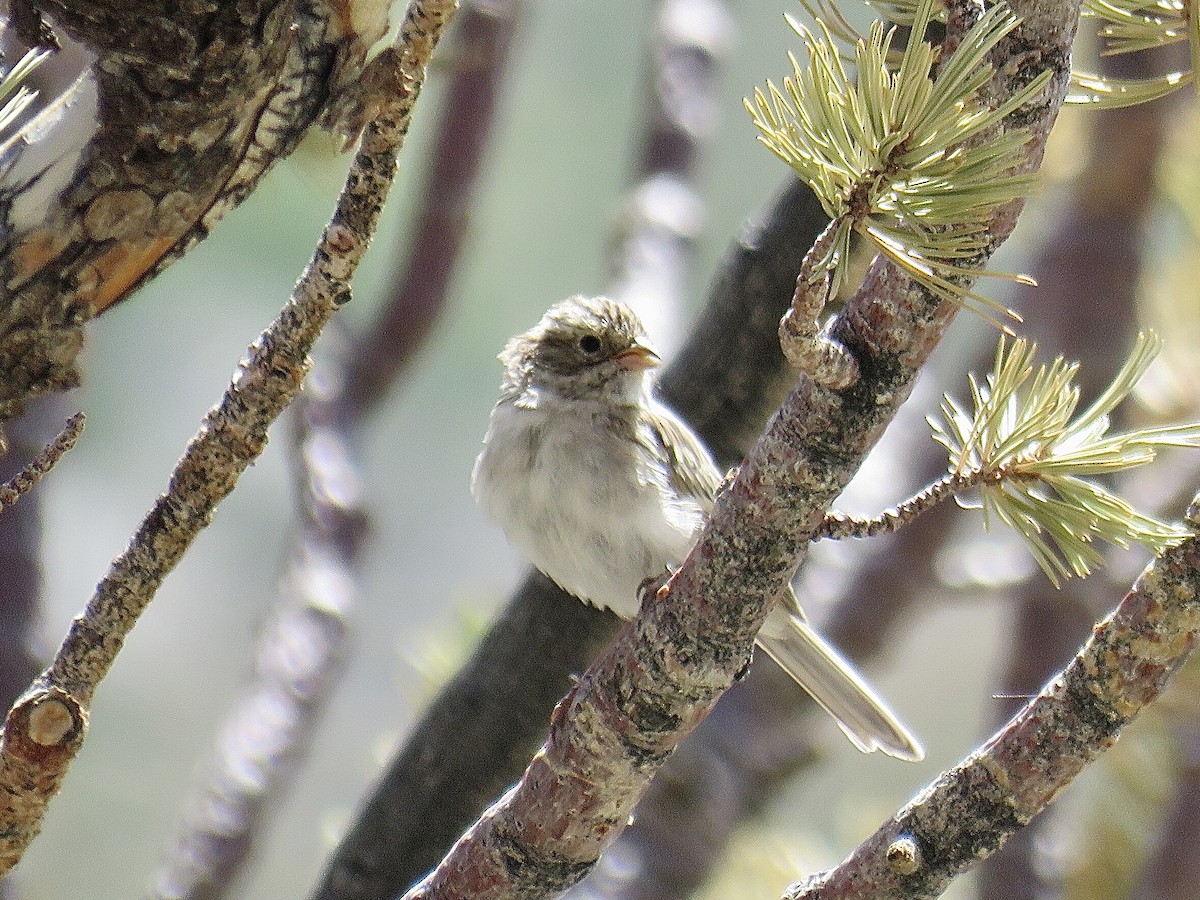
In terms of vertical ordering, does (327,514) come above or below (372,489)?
above

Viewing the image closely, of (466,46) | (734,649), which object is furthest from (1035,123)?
(466,46)

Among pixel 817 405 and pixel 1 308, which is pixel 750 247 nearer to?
pixel 817 405

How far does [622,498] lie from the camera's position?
2.79 metres

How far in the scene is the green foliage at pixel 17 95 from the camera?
136 cm

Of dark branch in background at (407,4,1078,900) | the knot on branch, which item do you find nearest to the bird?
dark branch in background at (407,4,1078,900)

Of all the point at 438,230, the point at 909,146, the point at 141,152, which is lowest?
the point at 438,230

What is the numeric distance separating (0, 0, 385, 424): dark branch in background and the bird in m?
1.36

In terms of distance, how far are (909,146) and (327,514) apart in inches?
87.6

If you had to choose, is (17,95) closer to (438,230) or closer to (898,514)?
(898,514)

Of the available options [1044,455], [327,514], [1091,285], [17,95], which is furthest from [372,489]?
[1044,455]

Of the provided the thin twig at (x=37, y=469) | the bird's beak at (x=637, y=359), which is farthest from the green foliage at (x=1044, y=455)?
the bird's beak at (x=637, y=359)

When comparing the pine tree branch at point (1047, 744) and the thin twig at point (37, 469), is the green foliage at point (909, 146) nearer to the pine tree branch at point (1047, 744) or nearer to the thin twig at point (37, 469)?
the pine tree branch at point (1047, 744)

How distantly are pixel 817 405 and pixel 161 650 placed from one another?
5494 mm

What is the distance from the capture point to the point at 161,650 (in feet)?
20.1
